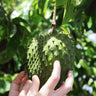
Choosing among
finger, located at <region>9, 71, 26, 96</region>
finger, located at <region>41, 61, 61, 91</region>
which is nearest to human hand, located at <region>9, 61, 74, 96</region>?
finger, located at <region>41, 61, 61, 91</region>

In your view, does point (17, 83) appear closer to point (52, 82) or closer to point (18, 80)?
point (18, 80)

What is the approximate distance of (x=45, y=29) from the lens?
166 cm

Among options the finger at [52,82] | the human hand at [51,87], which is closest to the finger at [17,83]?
the human hand at [51,87]

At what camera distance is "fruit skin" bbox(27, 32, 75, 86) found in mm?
1285

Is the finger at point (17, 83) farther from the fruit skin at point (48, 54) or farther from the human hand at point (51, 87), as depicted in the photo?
the human hand at point (51, 87)

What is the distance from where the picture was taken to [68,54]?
131 cm

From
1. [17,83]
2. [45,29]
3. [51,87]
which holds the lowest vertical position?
[51,87]

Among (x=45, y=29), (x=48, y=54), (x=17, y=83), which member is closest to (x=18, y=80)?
(x=17, y=83)

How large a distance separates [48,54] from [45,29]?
1.42 feet

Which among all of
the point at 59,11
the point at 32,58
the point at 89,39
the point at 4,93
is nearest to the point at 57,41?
the point at 32,58

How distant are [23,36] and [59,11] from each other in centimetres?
47

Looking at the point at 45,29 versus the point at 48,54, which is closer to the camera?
the point at 48,54

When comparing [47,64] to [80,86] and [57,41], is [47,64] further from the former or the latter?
[80,86]

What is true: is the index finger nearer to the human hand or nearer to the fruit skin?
the fruit skin
